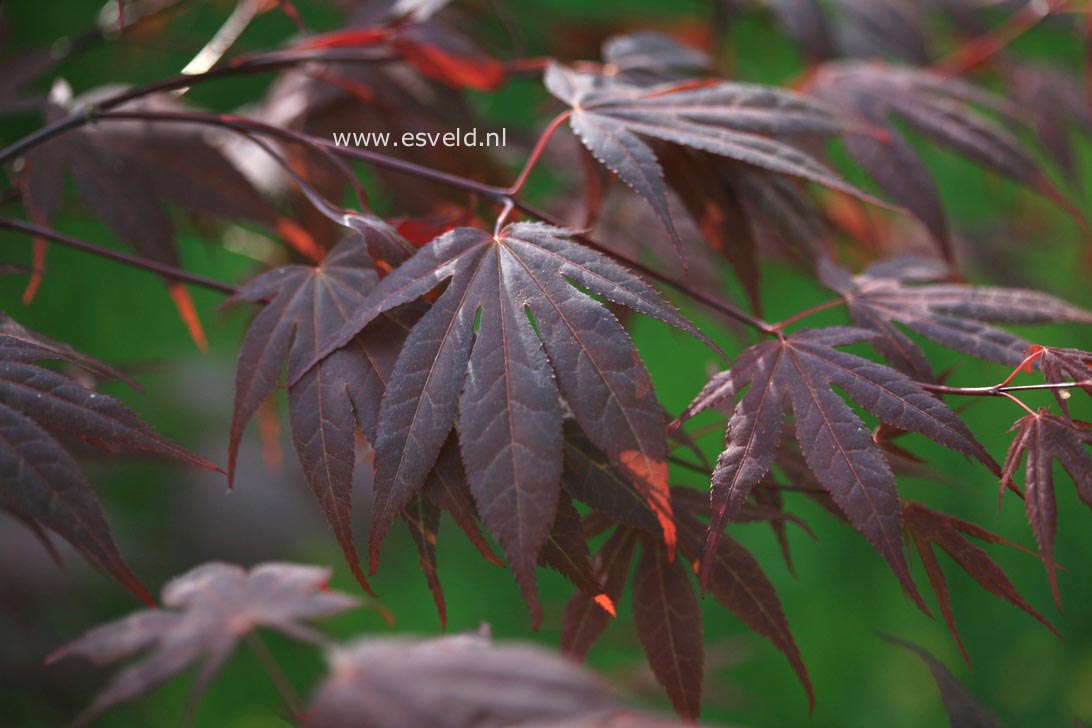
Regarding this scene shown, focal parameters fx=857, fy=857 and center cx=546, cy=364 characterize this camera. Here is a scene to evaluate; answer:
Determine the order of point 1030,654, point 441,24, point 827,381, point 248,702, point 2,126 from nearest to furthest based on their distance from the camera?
point 827,381
point 441,24
point 2,126
point 248,702
point 1030,654

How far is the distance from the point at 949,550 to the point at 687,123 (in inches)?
15.6

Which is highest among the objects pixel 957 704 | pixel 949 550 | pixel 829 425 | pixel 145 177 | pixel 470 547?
pixel 145 177

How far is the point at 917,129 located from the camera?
971 mm

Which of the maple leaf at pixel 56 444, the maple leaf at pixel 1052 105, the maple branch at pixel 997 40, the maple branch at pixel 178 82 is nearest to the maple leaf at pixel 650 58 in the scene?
the maple branch at pixel 178 82

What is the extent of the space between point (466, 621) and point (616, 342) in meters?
1.57

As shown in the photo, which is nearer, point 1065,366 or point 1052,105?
point 1065,366

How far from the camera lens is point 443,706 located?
360 millimetres

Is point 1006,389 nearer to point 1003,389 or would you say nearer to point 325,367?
point 1003,389

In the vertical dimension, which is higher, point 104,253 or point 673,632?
point 104,253

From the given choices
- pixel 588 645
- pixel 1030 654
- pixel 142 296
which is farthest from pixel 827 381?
pixel 142 296

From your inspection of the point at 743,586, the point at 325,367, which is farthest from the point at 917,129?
the point at 325,367

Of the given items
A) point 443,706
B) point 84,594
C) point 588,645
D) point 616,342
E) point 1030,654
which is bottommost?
point 1030,654

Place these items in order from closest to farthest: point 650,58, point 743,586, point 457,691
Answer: point 457,691 < point 743,586 < point 650,58

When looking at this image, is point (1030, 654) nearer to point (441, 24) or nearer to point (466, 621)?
point (466, 621)
